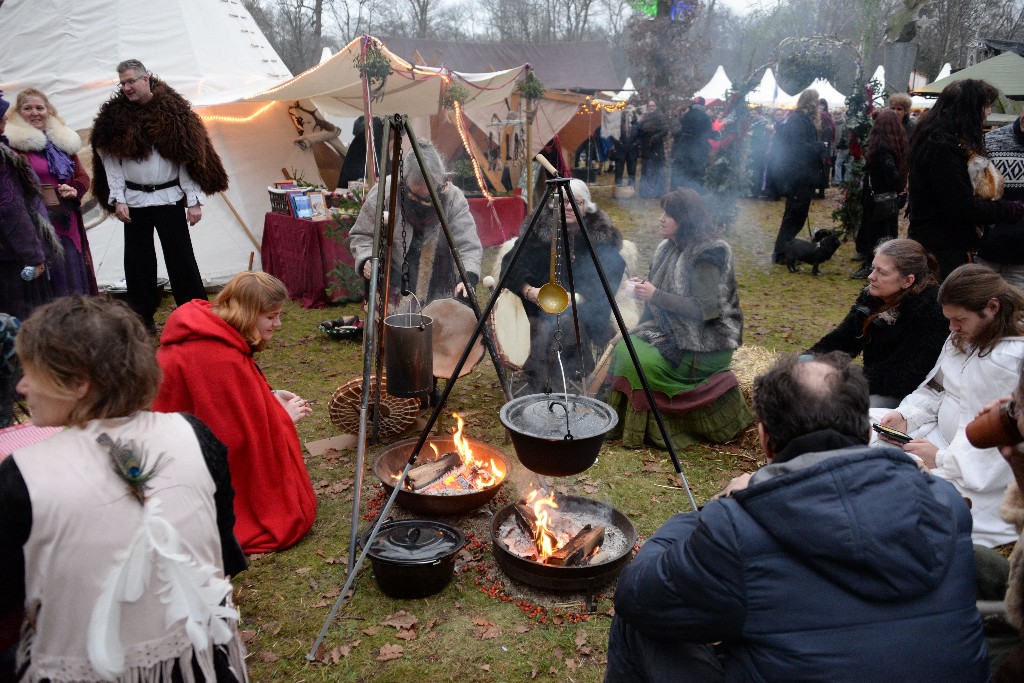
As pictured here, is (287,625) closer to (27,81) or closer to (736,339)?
(736,339)

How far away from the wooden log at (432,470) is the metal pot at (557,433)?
990 millimetres

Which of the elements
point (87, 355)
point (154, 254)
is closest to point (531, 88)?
point (154, 254)

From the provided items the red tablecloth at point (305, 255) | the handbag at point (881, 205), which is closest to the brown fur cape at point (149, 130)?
the red tablecloth at point (305, 255)

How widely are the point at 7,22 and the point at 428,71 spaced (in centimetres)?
522

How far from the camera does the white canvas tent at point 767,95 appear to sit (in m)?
19.3

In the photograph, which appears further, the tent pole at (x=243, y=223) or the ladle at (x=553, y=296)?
the tent pole at (x=243, y=223)

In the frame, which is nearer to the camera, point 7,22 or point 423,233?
point 423,233

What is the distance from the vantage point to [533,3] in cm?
3984

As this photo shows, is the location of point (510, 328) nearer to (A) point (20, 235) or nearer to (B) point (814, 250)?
(A) point (20, 235)

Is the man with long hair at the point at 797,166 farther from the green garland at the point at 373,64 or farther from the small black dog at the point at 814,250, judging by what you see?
the green garland at the point at 373,64

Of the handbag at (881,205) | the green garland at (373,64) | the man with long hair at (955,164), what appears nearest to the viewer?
the man with long hair at (955,164)

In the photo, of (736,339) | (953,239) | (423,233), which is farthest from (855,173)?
(423,233)

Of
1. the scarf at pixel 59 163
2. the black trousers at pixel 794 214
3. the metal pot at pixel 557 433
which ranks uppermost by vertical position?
the scarf at pixel 59 163

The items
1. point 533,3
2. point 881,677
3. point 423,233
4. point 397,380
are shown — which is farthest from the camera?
point 533,3
